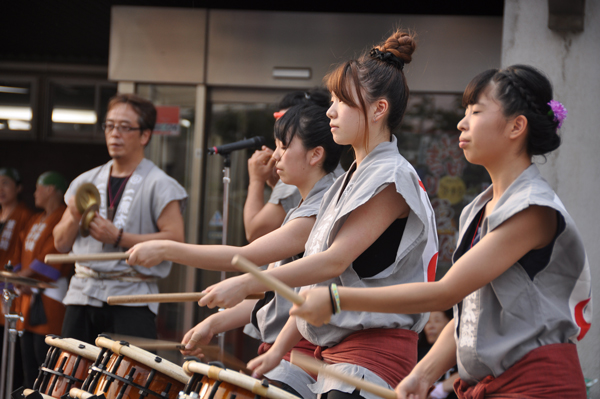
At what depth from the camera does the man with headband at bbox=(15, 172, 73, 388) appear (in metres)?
4.20

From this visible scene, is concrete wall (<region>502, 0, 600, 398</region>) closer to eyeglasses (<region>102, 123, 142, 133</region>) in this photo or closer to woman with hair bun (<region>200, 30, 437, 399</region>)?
woman with hair bun (<region>200, 30, 437, 399</region>)

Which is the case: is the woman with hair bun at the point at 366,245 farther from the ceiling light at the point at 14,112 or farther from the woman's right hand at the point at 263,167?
the ceiling light at the point at 14,112

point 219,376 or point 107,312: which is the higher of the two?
point 219,376

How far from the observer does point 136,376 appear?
7.01 feet

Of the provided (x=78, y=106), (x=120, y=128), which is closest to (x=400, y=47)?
(x=120, y=128)

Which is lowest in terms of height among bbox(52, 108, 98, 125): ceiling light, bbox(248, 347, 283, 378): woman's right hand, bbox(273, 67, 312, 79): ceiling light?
bbox(248, 347, 283, 378): woman's right hand

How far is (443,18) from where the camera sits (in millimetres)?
5086

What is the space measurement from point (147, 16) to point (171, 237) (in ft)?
8.54

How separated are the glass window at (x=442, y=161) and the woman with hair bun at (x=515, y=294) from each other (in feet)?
11.8

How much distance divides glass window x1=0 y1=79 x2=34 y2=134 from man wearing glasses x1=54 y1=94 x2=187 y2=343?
406 cm

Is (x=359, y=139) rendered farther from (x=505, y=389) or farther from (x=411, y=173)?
(x=505, y=389)

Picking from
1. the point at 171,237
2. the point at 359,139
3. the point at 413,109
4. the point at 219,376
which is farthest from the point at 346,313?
the point at 413,109

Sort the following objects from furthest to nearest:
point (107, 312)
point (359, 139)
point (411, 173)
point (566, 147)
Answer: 1. point (566, 147)
2. point (107, 312)
3. point (359, 139)
4. point (411, 173)

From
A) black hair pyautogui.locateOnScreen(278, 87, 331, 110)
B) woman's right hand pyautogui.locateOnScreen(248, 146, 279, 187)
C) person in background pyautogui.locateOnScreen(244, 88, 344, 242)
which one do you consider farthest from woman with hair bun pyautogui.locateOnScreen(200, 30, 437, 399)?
woman's right hand pyautogui.locateOnScreen(248, 146, 279, 187)
